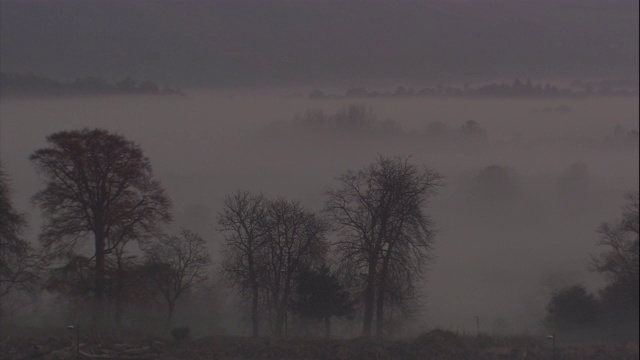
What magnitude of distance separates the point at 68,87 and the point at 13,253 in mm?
6068

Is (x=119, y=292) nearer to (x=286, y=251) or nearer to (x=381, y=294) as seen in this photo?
(x=286, y=251)

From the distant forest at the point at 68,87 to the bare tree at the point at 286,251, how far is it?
6.87 meters

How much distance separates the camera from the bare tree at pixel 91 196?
13039 mm

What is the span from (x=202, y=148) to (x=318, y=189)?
4.47 m

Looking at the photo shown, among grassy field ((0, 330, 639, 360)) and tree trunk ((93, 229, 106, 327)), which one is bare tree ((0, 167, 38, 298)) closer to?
tree trunk ((93, 229, 106, 327))

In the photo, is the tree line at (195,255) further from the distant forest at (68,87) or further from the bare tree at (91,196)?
the distant forest at (68,87)

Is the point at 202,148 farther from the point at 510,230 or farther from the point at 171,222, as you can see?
the point at 510,230

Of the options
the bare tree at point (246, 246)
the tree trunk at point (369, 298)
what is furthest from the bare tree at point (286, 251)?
the tree trunk at point (369, 298)

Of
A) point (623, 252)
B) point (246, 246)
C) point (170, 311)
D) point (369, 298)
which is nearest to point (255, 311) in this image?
point (246, 246)

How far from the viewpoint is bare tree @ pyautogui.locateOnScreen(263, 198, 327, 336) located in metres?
13.5

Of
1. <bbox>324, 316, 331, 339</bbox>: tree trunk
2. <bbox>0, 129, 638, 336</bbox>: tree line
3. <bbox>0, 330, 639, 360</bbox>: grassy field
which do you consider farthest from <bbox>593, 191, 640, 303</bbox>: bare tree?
<bbox>324, 316, 331, 339</bbox>: tree trunk

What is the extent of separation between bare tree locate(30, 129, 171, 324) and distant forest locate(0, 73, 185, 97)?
4.48 meters

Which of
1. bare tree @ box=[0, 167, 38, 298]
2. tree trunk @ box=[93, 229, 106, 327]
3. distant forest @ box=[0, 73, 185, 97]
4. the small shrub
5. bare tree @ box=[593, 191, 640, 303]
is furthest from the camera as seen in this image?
distant forest @ box=[0, 73, 185, 97]

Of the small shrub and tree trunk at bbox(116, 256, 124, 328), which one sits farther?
tree trunk at bbox(116, 256, 124, 328)
